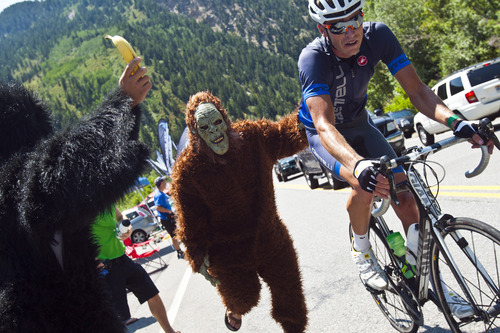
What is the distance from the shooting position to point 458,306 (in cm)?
313

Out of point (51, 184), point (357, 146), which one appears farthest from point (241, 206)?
point (51, 184)

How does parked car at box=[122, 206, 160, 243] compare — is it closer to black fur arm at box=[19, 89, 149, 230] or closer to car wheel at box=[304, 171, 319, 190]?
car wheel at box=[304, 171, 319, 190]

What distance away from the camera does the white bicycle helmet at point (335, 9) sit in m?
3.40

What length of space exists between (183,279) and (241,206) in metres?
5.80

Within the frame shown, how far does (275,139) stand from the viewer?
396 centimetres

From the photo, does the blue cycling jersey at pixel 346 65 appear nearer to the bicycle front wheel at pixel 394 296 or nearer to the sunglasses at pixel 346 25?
the sunglasses at pixel 346 25

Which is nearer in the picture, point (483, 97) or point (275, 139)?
point (275, 139)

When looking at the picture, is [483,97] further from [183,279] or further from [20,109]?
[20,109]

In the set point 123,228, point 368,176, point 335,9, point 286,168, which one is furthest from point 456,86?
point 368,176

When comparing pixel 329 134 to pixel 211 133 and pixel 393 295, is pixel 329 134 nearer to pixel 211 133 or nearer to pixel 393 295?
pixel 211 133

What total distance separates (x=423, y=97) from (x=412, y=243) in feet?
3.55

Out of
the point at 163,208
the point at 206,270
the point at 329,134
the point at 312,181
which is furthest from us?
the point at 312,181

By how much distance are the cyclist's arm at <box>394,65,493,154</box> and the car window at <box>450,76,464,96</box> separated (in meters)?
11.9

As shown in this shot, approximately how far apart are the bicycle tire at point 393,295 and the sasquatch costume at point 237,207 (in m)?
0.72
